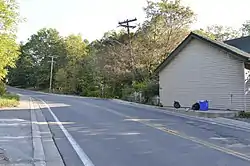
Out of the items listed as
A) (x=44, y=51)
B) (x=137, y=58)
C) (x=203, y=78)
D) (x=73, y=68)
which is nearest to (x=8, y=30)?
(x=203, y=78)

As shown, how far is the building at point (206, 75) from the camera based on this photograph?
21.7 meters

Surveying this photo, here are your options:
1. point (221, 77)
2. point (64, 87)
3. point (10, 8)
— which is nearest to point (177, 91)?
point (221, 77)

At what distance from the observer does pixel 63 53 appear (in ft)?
273

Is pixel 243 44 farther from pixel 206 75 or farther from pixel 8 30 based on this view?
pixel 8 30

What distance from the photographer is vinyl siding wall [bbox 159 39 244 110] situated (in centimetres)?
2211

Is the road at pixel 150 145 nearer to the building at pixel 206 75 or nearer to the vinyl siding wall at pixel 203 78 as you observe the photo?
the building at pixel 206 75

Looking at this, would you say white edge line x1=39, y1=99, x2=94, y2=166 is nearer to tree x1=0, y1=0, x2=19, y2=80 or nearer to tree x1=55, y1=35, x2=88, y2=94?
tree x1=0, y1=0, x2=19, y2=80

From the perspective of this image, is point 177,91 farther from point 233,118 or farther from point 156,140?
point 156,140

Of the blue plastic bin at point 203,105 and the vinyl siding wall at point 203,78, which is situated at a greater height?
the vinyl siding wall at point 203,78

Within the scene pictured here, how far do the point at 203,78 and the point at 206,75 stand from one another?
38cm

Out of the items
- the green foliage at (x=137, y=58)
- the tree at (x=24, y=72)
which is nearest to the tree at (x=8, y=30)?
the green foliage at (x=137, y=58)

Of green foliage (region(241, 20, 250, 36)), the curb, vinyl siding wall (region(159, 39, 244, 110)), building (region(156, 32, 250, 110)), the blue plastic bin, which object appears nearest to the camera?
the curb

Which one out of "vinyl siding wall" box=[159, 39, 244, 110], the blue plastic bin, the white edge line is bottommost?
the white edge line

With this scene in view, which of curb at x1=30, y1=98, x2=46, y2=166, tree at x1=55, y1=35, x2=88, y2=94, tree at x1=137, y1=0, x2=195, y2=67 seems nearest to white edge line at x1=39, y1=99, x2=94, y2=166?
curb at x1=30, y1=98, x2=46, y2=166
